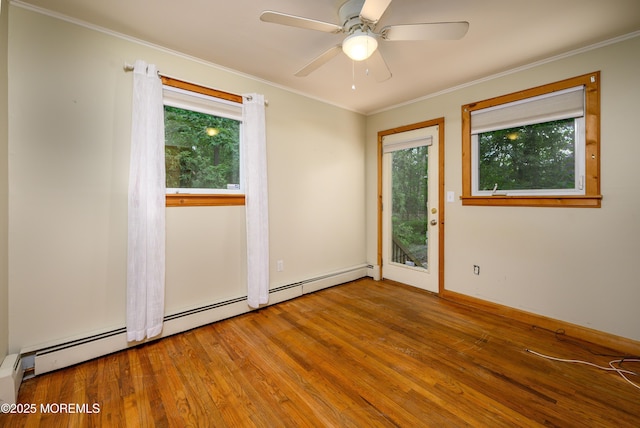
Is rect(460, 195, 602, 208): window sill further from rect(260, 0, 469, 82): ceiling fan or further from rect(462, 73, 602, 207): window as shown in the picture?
rect(260, 0, 469, 82): ceiling fan

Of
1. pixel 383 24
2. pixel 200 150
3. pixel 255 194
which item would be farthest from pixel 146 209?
pixel 383 24

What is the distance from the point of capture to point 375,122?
3998 mm

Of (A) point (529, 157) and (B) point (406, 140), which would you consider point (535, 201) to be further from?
(B) point (406, 140)

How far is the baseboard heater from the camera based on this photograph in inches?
72.2

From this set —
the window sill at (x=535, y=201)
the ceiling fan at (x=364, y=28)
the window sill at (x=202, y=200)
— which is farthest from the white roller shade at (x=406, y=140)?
the window sill at (x=202, y=200)

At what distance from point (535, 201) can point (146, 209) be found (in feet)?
11.5

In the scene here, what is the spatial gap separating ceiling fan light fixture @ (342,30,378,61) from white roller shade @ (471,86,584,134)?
1.82 metres

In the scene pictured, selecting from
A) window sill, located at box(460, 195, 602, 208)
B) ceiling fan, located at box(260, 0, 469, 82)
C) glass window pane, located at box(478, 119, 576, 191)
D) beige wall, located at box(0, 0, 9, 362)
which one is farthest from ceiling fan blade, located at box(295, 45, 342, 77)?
window sill, located at box(460, 195, 602, 208)

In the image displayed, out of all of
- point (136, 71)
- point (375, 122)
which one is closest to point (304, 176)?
point (375, 122)

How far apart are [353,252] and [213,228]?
2.11 metres

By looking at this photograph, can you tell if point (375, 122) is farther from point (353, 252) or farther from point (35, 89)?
point (35, 89)

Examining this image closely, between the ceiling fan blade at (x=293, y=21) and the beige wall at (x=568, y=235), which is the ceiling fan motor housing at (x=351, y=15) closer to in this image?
the ceiling fan blade at (x=293, y=21)

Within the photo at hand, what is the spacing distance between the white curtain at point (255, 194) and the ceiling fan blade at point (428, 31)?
4.90ft

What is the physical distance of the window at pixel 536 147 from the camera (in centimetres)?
229
